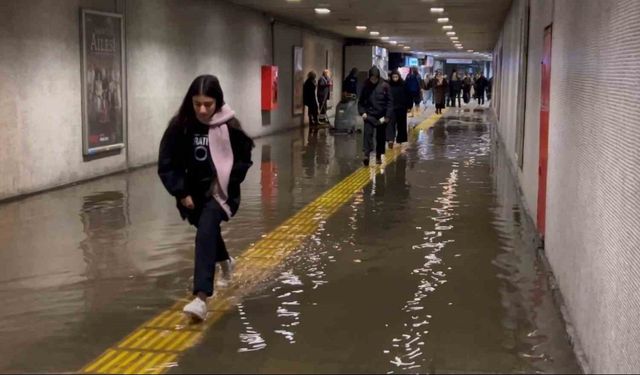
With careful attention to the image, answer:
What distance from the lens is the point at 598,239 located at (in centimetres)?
406

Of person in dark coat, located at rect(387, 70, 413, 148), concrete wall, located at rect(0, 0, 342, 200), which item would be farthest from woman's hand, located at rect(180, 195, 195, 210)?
person in dark coat, located at rect(387, 70, 413, 148)

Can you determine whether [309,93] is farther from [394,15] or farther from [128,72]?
[128,72]

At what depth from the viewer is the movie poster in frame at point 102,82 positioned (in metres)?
11.8

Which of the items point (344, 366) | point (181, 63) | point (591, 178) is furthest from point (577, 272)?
point (181, 63)

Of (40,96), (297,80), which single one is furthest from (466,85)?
(40,96)

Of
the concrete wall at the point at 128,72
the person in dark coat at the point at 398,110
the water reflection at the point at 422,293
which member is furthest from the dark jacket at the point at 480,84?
the water reflection at the point at 422,293

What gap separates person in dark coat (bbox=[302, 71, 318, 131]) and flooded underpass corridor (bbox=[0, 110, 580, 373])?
13.2 metres

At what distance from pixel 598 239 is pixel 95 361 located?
8.76ft

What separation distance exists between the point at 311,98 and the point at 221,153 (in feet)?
62.7

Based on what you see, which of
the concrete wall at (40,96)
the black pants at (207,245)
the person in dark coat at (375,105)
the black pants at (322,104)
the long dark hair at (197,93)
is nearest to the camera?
the black pants at (207,245)

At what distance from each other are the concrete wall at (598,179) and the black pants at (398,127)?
1030 cm

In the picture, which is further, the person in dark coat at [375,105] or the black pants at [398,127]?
the black pants at [398,127]

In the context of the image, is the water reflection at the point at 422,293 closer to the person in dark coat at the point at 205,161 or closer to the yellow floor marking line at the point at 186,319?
the yellow floor marking line at the point at 186,319

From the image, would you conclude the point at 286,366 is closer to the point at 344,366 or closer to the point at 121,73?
the point at 344,366
